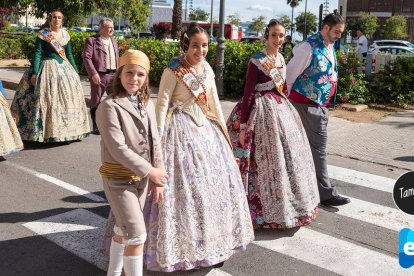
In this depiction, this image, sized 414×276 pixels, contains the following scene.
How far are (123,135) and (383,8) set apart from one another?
7675 cm

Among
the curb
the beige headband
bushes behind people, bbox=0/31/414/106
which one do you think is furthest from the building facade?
the beige headband

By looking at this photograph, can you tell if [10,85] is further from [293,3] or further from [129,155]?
[293,3]

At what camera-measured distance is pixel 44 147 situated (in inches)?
307

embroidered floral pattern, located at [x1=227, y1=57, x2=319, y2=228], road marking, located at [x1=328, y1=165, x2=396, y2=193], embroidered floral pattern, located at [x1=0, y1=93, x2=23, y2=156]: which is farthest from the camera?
embroidered floral pattern, located at [x1=0, y1=93, x2=23, y2=156]

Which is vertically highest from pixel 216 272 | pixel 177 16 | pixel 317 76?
pixel 177 16

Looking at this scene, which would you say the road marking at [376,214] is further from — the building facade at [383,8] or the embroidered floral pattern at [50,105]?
the building facade at [383,8]

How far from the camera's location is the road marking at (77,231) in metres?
4.26

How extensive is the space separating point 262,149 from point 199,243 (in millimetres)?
1267

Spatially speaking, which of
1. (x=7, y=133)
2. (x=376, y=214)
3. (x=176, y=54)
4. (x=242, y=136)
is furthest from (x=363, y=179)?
(x=176, y=54)

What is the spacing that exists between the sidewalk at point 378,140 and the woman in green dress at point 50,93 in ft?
12.5

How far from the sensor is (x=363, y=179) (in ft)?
22.6

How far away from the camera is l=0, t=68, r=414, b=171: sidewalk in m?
8.02

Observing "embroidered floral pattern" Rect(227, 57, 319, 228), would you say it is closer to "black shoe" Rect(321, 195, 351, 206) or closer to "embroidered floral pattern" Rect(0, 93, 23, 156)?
"black shoe" Rect(321, 195, 351, 206)

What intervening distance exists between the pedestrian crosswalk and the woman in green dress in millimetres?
2764
